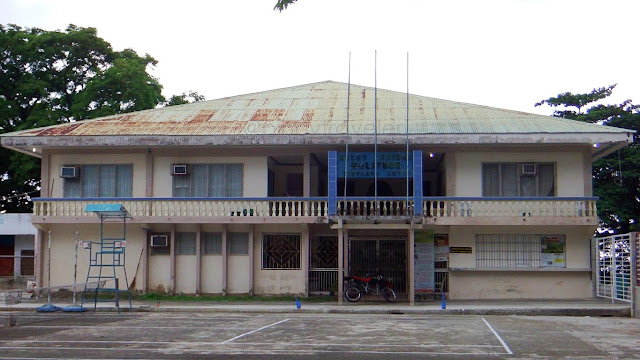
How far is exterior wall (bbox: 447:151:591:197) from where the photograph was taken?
23698mm

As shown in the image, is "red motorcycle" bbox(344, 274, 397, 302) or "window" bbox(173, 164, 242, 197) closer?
"red motorcycle" bbox(344, 274, 397, 302)

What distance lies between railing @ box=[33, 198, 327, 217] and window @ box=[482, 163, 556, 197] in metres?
5.30

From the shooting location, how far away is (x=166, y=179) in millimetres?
24922

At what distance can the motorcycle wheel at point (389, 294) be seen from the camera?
75.0 feet

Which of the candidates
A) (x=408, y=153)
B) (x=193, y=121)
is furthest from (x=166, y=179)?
(x=408, y=153)

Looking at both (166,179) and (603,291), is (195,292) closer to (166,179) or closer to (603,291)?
(166,179)

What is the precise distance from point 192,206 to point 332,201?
4.53m

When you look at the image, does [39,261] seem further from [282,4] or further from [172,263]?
[282,4]

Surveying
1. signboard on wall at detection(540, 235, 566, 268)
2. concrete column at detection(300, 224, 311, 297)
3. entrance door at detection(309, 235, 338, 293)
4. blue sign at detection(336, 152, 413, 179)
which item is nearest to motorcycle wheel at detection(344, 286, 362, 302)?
entrance door at detection(309, 235, 338, 293)

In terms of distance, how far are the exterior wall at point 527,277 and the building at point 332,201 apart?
4 cm

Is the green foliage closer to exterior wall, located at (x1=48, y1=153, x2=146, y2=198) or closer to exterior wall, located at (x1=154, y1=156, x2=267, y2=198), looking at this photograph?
exterior wall, located at (x1=154, y1=156, x2=267, y2=198)

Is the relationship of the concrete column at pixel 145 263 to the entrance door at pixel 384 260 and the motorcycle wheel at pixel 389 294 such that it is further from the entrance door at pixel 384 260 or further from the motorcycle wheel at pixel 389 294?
the motorcycle wheel at pixel 389 294

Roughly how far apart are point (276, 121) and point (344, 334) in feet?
36.7

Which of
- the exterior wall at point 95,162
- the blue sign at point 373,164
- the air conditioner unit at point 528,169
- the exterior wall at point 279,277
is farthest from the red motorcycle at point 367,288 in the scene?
the exterior wall at point 95,162
